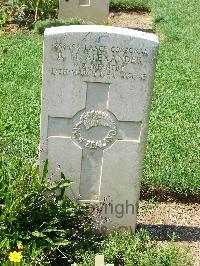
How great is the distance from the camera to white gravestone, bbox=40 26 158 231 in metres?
3.73

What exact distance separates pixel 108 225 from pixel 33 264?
86 centimetres

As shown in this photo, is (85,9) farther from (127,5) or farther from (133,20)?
(127,5)

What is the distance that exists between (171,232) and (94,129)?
47.7 inches

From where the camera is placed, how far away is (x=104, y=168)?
13.7ft

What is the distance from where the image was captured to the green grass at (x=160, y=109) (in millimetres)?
5074

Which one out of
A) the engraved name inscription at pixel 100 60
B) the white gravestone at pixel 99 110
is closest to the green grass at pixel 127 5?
the white gravestone at pixel 99 110

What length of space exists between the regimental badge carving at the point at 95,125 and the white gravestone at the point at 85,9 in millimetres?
6523

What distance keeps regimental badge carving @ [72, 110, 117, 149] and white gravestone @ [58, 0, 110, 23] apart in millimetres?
6523

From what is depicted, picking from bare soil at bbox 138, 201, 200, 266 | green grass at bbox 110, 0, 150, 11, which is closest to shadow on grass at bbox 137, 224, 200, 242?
bare soil at bbox 138, 201, 200, 266

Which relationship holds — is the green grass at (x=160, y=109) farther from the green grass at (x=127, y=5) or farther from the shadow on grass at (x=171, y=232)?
the green grass at (x=127, y=5)

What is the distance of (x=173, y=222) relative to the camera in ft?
15.6

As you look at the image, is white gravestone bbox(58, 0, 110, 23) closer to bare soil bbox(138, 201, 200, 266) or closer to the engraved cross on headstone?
bare soil bbox(138, 201, 200, 266)

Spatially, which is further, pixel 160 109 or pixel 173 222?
pixel 160 109

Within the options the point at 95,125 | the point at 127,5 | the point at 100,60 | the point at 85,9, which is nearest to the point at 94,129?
the point at 95,125
